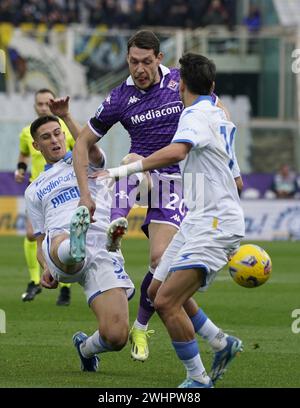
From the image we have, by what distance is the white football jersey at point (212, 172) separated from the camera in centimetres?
746

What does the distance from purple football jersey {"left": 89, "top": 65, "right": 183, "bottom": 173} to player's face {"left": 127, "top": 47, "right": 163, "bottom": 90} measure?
11cm

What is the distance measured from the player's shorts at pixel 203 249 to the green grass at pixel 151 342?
1.02 metres

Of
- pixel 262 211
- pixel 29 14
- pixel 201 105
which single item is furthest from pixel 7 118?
pixel 201 105

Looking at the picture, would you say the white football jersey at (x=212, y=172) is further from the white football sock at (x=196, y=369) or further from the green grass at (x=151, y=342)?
the green grass at (x=151, y=342)

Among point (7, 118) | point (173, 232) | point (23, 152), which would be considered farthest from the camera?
point (7, 118)

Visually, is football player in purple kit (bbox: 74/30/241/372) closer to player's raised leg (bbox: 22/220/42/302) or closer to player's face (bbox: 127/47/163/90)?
player's face (bbox: 127/47/163/90)

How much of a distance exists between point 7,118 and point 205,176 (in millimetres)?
22667

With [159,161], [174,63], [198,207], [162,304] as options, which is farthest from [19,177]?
[174,63]

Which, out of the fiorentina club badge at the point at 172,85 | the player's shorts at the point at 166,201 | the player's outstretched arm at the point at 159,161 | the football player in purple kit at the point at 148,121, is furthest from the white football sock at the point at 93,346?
the fiorentina club badge at the point at 172,85

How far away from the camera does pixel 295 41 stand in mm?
31922

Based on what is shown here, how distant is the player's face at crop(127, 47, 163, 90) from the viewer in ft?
29.8

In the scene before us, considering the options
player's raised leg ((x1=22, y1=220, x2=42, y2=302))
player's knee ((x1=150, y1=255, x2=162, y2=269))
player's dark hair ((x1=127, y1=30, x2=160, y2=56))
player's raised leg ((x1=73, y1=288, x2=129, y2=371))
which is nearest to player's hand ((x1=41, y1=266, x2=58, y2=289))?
player's raised leg ((x1=73, y1=288, x2=129, y2=371))

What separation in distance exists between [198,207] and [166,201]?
77.5 inches
